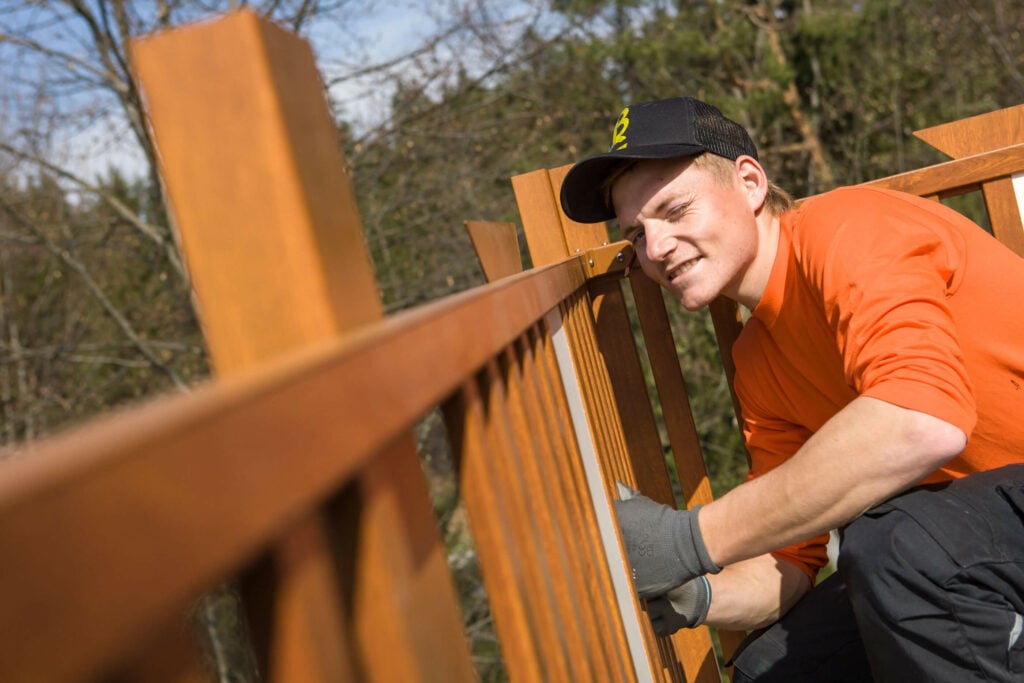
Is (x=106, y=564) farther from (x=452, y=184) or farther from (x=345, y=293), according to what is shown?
(x=452, y=184)

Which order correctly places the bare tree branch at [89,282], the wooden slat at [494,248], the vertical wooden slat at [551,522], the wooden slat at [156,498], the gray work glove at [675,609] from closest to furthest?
the wooden slat at [156,498] → the vertical wooden slat at [551,522] → the wooden slat at [494,248] → the gray work glove at [675,609] → the bare tree branch at [89,282]

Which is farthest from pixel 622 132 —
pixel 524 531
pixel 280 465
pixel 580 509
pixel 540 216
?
pixel 280 465

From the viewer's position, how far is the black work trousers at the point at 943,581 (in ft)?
5.61

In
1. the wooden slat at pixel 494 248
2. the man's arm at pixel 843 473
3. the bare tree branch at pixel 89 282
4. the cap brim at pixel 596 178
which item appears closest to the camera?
the wooden slat at pixel 494 248

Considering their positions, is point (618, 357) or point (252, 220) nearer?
point (252, 220)

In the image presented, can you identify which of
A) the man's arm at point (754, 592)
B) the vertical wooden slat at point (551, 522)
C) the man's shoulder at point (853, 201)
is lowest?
the man's arm at point (754, 592)

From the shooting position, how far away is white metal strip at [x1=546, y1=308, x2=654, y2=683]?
1822mm

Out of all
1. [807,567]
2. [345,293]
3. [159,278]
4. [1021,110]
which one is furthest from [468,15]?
[345,293]

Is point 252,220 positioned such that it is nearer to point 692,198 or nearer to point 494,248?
point 494,248

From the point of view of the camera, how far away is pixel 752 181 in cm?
237

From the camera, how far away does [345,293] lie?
64 centimetres

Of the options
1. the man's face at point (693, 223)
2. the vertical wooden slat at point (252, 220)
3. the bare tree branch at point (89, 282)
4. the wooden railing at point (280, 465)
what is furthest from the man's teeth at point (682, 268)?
the bare tree branch at point (89, 282)

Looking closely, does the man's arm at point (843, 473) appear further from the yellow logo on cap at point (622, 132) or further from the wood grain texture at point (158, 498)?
the wood grain texture at point (158, 498)

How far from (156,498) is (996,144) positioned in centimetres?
287
